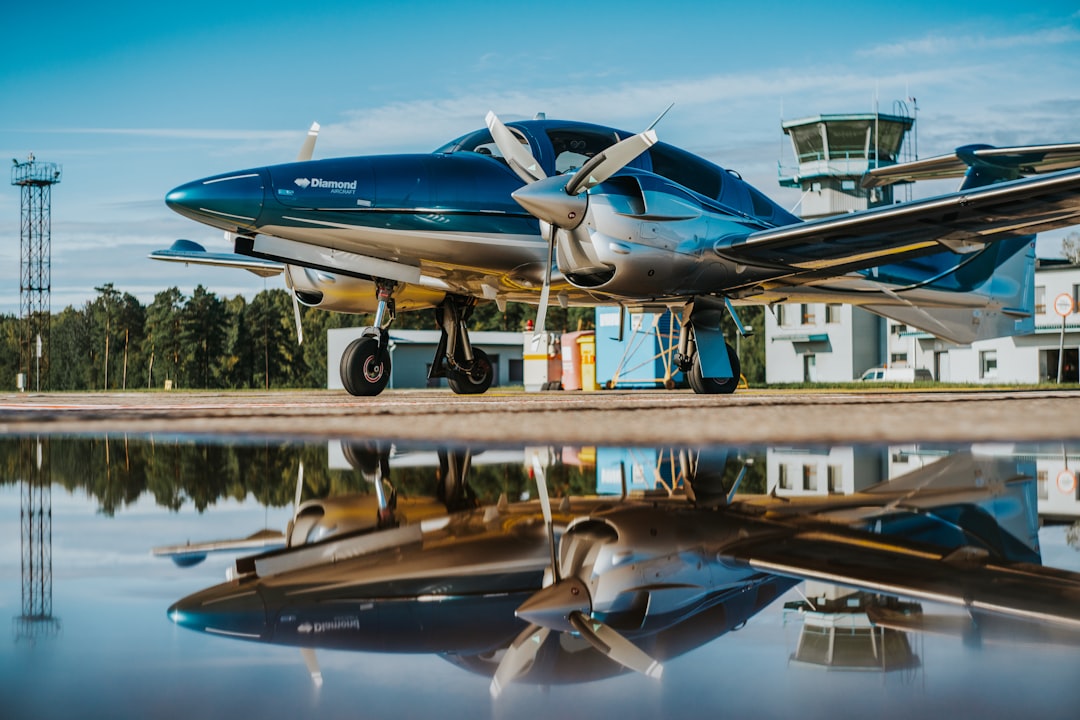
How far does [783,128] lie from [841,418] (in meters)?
50.1

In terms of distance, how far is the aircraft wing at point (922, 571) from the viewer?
1797 mm

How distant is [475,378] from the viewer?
1677 centimetres

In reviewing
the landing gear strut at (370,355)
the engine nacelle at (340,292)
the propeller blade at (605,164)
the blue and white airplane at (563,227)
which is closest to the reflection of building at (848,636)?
the blue and white airplane at (563,227)

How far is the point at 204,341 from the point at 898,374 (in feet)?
243

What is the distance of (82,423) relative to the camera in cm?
830

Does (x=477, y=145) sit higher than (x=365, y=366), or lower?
higher

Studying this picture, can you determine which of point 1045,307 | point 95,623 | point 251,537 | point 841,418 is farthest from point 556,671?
point 1045,307

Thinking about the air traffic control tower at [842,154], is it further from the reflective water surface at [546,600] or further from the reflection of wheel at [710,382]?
the reflective water surface at [546,600]

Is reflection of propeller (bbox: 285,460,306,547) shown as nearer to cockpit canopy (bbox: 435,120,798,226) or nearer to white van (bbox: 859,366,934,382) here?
cockpit canopy (bbox: 435,120,798,226)

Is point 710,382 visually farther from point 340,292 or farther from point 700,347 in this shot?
point 340,292

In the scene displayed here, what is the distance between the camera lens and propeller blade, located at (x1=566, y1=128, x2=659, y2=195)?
37.5 ft

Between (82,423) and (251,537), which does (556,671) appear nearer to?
(251,537)

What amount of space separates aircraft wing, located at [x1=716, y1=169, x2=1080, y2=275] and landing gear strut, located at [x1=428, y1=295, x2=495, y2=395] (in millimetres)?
4821

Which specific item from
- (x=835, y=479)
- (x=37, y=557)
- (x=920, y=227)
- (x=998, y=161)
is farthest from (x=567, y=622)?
(x=998, y=161)
